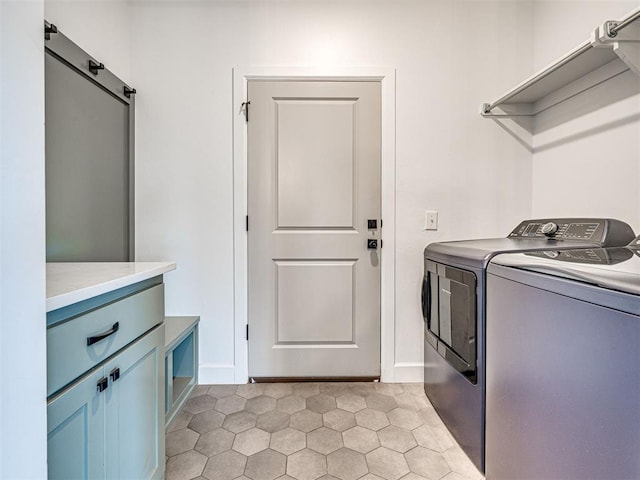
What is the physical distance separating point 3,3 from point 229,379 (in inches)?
75.9

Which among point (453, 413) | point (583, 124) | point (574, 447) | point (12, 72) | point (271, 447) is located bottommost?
point (271, 447)

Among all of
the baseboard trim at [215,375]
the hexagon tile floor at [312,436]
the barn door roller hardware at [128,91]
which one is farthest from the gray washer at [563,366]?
the barn door roller hardware at [128,91]

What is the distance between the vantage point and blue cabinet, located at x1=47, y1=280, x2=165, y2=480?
688 mm

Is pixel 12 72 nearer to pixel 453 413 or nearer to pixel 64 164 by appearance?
pixel 64 164

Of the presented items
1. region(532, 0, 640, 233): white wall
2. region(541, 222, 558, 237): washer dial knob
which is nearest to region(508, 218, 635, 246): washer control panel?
region(541, 222, 558, 237): washer dial knob

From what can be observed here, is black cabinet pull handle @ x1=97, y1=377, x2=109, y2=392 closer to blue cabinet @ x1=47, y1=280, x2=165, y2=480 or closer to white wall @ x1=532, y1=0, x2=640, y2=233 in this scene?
blue cabinet @ x1=47, y1=280, x2=165, y2=480

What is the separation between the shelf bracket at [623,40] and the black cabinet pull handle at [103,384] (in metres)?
2.04

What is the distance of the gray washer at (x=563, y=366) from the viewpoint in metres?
0.64

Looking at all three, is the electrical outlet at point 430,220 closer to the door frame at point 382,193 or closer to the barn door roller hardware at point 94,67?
the door frame at point 382,193

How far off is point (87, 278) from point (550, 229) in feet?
6.42

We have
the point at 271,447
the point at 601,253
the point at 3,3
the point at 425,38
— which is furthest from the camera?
the point at 425,38

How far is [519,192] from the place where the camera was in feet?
6.47

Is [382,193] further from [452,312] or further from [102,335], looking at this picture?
[102,335]

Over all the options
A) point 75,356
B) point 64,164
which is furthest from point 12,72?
point 64,164
